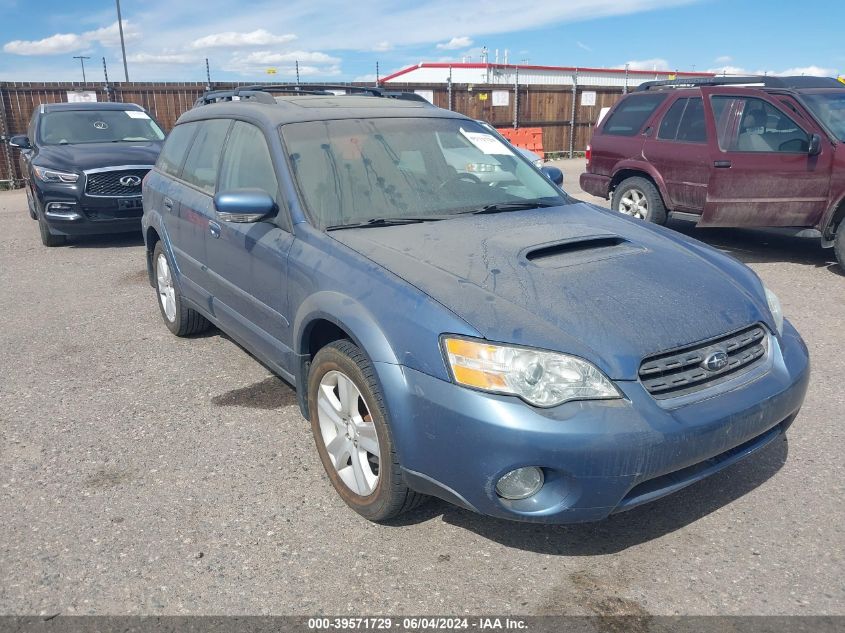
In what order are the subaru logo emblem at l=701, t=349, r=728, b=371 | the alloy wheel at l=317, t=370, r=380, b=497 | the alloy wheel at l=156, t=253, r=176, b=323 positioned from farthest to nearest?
1. the alloy wheel at l=156, t=253, r=176, b=323
2. the alloy wheel at l=317, t=370, r=380, b=497
3. the subaru logo emblem at l=701, t=349, r=728, b=371

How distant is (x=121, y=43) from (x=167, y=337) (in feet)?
105

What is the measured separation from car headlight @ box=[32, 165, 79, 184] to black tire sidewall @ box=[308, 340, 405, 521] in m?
6.80

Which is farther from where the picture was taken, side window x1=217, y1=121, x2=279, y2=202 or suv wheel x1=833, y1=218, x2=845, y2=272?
suv wheel x1=833, y1=218, x2=845, y2=272

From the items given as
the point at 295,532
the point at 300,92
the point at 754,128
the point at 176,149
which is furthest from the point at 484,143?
the point at 754,128

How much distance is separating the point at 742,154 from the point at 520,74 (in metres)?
28.0

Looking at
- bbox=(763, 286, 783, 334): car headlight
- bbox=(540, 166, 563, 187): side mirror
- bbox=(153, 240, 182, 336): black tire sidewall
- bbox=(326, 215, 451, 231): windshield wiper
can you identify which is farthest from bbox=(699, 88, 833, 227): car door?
bbox=(153, 240, 182, 336): black tire sidewall

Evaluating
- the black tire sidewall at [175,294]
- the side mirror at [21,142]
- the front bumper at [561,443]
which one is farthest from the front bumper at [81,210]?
the front bumper at [561,443]

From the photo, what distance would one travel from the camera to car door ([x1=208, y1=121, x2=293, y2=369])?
339 cm

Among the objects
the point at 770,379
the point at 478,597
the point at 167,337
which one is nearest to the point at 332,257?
the point at 478,597

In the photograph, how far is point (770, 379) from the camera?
8.93 feet

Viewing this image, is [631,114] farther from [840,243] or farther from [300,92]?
[300,92]

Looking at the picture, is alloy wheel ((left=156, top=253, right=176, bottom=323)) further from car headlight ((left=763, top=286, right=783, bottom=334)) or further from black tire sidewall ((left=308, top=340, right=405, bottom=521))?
car headlight ((left=763, top=286, right=783, bottom=334))

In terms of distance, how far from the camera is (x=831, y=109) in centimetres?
697

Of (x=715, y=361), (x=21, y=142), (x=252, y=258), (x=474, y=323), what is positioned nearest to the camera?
(x=474, y=323)
